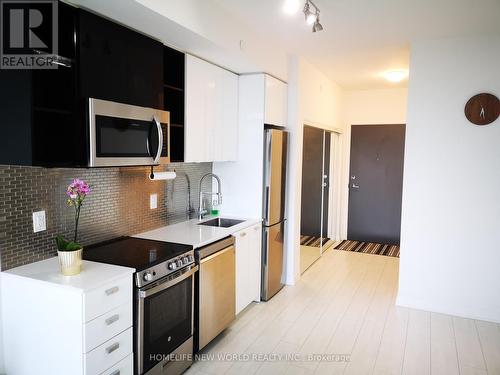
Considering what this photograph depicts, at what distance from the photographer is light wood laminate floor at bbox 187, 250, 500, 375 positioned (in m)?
2.69

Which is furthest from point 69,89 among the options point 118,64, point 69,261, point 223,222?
point 223,222

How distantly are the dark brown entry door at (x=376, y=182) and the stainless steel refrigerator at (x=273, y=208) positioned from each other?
273 cm

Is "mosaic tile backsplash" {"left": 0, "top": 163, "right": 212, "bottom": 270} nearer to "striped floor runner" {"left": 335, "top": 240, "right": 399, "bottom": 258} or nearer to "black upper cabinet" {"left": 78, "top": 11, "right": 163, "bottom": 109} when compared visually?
"black upper cabinet" {"left": 78, "top": 11, "right": 163, "bottom": 109}

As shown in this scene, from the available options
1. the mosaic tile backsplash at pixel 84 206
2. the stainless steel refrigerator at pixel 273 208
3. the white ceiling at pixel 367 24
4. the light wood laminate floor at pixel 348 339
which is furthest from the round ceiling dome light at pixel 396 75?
the mosaic tile backsplash at pixel 84 206

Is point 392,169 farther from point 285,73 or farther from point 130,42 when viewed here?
point 130,42

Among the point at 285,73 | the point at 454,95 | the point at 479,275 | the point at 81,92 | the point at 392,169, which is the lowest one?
the point at 479,275

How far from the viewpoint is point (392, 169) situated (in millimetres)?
6152

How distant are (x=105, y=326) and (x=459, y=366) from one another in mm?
2488

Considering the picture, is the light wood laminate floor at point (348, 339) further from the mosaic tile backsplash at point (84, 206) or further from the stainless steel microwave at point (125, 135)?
the stainless steel microwave at point (125, 135)

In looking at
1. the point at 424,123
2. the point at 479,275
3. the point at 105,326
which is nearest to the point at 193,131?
the point at 105,326

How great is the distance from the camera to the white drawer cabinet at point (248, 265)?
3.32 m

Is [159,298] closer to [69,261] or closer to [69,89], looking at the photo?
[69,261]

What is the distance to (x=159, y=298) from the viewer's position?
89.1 inches

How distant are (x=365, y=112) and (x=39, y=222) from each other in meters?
5.36
